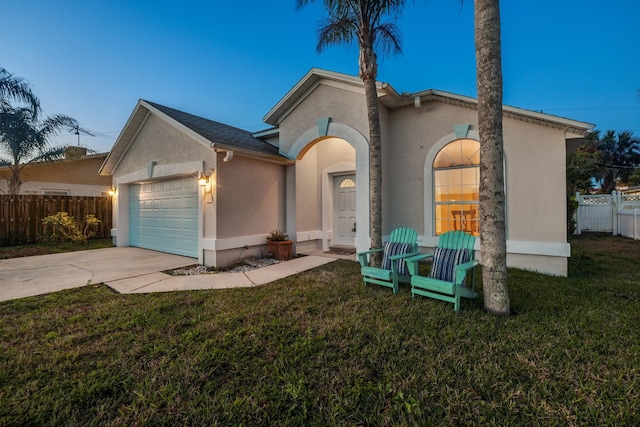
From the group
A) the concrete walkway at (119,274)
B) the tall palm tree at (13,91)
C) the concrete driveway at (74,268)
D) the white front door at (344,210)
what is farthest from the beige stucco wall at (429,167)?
the tall palm tree at (13,91)

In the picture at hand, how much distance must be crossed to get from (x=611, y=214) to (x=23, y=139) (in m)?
27.3

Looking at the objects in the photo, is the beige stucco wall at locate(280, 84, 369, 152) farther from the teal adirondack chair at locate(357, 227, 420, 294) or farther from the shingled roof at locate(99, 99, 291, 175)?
the teal adirondack chair at locate(357, 227, 420, 294)

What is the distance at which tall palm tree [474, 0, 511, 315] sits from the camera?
3.47m

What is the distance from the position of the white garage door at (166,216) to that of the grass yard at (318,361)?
3.70 metres

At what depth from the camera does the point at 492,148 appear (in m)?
3.48

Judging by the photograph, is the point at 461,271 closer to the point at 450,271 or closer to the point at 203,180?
the point at 450,271

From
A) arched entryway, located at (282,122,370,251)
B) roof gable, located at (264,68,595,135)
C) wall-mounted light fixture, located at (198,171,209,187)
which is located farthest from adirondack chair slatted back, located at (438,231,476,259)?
wall-mounted light fixture, located at (198,171,209,187)

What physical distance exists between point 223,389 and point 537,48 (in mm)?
30388

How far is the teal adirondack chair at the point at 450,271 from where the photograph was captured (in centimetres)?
373

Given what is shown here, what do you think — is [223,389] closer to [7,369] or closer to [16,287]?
[7,369]

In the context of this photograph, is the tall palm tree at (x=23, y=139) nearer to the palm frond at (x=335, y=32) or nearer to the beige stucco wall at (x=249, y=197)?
the beige stucco wall at (x=249, y=197)

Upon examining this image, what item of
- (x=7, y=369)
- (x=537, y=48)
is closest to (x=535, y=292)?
(x=7, y=369)

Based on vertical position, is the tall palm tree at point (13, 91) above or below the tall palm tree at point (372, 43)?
above

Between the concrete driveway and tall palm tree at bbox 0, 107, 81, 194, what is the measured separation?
286 inches
